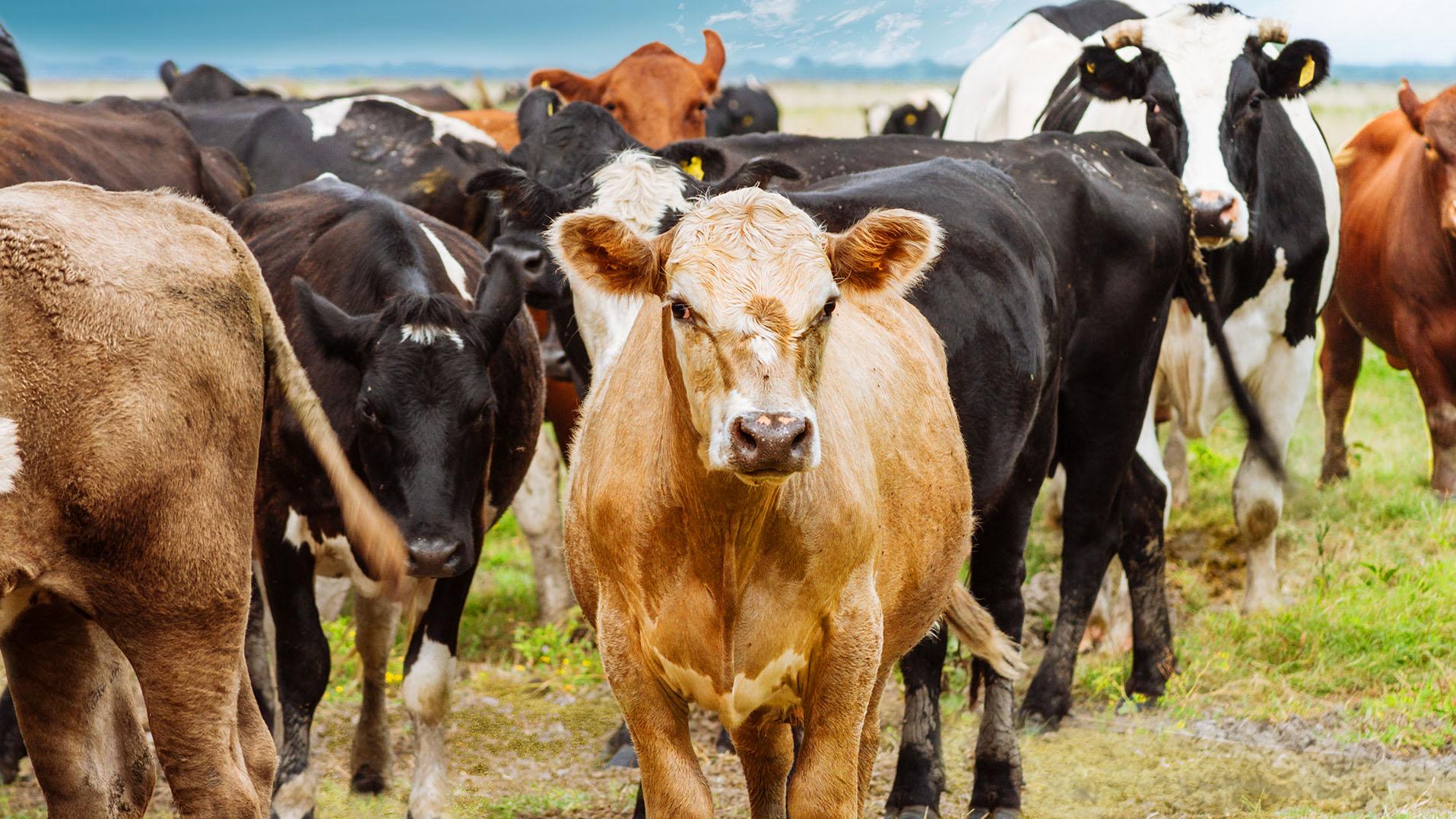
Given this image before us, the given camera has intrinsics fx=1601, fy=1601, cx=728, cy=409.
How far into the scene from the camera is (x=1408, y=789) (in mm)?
5320

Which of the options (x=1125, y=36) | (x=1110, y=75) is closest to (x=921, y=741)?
(x=1110, y=75)

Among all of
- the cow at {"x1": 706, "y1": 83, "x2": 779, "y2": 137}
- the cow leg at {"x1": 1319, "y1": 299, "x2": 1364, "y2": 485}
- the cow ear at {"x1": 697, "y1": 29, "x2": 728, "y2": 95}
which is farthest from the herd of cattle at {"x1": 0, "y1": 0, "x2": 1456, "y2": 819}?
the cow at {"x1": 706, "y1": 83, "x2": 779, "y2": 137}

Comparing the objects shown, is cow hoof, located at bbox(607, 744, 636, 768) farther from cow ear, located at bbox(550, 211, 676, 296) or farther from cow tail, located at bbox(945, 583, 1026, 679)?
cow ear, located at bbox(550, 211, 676, 296)

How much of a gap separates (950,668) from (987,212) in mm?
2327

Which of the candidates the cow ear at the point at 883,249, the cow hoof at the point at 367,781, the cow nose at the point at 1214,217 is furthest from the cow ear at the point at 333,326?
the cow nose at the point at 1214,217

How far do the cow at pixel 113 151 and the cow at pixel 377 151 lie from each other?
729 mm

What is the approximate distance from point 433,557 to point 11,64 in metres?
3.80

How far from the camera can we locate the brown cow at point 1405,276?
841cm

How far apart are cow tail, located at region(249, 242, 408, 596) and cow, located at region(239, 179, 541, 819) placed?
1.56ft

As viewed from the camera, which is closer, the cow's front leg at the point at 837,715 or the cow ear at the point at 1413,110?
the cow's front leg at the point at 837,715

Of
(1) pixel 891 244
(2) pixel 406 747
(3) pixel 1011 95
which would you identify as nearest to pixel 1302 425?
(3) pixel 1011 95

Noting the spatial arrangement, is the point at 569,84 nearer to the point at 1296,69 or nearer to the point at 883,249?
the point at 1296,69

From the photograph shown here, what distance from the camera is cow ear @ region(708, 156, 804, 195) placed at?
5.42 meters

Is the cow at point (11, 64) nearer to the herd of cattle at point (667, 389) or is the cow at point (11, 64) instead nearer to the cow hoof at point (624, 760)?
the herd of cattle at point (667, 389)
